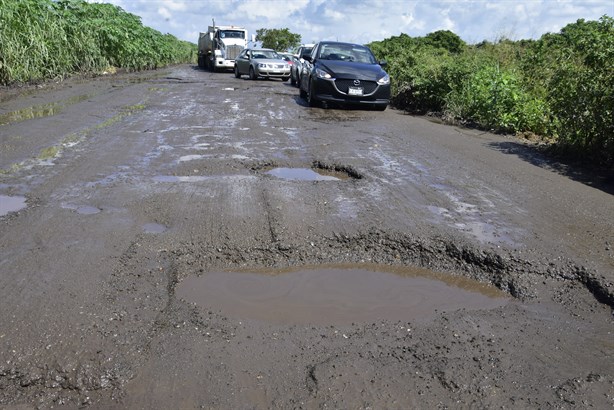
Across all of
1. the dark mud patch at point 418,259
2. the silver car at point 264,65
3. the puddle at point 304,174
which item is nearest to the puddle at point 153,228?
the dark mud patch at point 418,259

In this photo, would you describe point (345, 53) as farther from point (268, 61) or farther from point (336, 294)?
point (336, 294)

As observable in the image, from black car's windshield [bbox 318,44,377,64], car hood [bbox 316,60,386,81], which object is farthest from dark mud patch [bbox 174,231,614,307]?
black car's windshield [bbox 318,44,377,64]

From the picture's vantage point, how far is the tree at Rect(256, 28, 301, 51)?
67062mm

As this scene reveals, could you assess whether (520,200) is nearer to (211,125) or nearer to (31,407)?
(31,407)

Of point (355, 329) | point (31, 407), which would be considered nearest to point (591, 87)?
point (355, 329)

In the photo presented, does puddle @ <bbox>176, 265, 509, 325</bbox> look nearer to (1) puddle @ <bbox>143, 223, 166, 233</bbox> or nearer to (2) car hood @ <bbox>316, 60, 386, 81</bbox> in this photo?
(1) puddle @ <bbox>143, 223, 166, 233</bbox>

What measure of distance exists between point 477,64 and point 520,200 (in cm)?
830

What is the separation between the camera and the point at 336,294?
12.4ft

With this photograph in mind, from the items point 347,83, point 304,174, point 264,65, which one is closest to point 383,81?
point 347,83

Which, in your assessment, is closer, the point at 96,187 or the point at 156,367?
the point at 156,367

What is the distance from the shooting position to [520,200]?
235 inches

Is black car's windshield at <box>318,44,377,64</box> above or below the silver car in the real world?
above

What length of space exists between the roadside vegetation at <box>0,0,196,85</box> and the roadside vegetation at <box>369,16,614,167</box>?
11.5 m

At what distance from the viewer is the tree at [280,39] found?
67062mm
